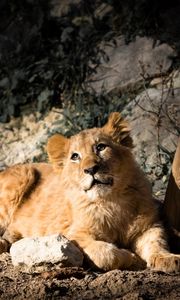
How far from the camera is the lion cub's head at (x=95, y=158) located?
229 inches

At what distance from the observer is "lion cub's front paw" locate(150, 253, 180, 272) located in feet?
18.1

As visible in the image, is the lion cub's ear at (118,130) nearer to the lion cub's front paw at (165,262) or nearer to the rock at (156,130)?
the lion cub's front paw at (165,262)

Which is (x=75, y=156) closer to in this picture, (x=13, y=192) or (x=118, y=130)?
(x=118, y=130)

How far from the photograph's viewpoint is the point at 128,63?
10.9 m

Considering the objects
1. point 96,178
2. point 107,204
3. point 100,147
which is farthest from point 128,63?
point 96,178

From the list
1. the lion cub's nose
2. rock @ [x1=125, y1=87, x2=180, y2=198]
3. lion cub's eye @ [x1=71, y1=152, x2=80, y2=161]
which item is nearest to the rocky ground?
rock @ [x1=125, y1=87, x2=180, y2=198]

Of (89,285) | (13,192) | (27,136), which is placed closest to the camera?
(89,285)

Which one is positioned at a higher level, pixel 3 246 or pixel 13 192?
pixel 13 192

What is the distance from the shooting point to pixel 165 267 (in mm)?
5570

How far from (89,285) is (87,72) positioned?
6562 millimetres

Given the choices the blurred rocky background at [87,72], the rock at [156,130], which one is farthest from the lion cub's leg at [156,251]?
the blurred rocky background at [87,72]

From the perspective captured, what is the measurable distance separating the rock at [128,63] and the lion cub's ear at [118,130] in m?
3.73

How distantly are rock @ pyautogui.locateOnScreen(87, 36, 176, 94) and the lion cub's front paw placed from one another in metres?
4.75

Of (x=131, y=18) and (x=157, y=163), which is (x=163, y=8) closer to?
(x=131, y=18)
